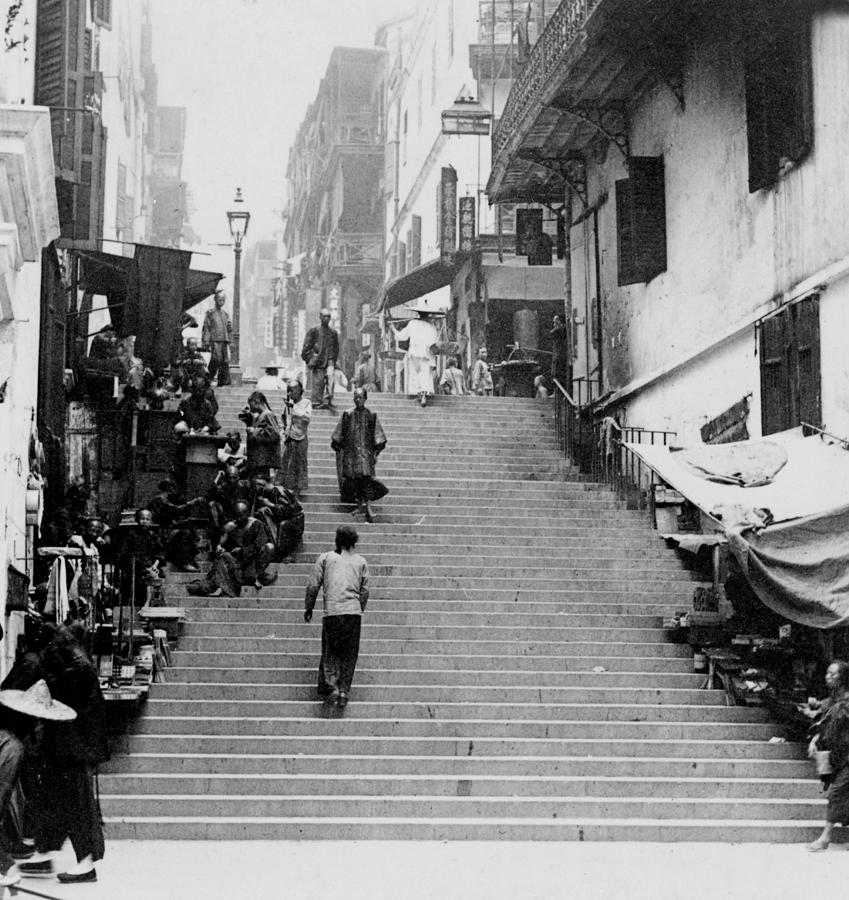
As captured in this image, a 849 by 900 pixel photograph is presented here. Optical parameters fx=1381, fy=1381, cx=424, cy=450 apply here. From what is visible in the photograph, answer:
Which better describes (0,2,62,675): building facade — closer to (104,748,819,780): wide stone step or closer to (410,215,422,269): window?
(104,748,819,780): wide stone step

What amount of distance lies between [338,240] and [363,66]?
8108 millimetres

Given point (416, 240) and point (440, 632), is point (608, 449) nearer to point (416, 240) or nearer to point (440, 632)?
point (440, 632)

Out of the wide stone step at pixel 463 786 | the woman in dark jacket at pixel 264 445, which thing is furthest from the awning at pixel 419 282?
the wide stone step at pixel 463 786

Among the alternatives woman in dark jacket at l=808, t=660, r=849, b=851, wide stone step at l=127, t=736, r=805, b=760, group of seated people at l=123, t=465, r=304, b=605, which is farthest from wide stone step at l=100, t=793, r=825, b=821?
group of seated people at l=123, t=465, r=304, b=605

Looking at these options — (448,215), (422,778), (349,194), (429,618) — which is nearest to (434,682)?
(429,618)

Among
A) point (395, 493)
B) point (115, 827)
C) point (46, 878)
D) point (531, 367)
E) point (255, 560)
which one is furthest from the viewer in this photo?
point (531, 367)

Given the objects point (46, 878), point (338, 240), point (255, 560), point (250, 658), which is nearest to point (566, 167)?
point (255, 560)

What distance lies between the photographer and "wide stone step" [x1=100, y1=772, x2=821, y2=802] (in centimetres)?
1145

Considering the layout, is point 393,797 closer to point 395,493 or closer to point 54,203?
point 54,203

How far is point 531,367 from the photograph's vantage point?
27.8m

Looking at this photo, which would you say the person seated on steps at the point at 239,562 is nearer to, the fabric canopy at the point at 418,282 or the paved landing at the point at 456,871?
the paved landing at the point at 456,871

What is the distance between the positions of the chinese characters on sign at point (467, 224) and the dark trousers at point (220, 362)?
10.1 m

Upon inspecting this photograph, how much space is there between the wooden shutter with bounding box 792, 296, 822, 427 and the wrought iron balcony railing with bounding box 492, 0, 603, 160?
5487 mm

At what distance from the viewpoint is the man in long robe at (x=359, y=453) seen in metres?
18.2
